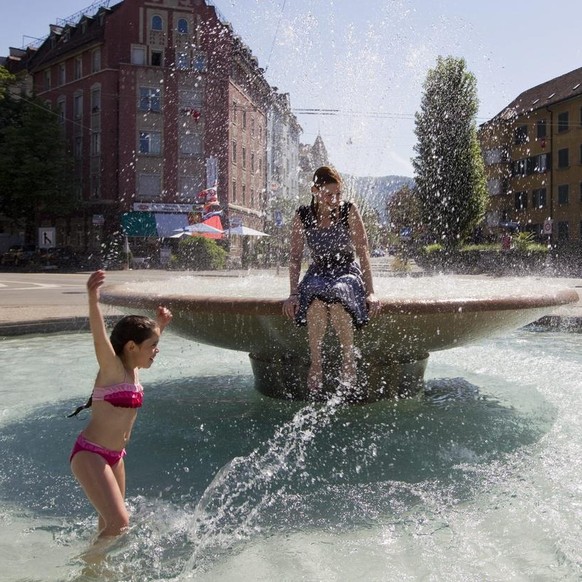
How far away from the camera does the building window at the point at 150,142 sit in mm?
42938

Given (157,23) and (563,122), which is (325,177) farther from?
(563,122)

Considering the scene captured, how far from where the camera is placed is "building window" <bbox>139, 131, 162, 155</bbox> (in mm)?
42938

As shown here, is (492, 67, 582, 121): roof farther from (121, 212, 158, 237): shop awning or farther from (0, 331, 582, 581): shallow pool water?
(0, 331, 582, 581): shallow pool water

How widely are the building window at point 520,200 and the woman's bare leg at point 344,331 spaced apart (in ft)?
175

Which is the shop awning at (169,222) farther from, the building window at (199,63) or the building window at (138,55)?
the building window at (138,55)

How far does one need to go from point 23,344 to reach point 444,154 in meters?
35.5

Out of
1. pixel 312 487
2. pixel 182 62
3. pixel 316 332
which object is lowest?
pixel 312 487

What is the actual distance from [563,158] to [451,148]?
14.0 meters

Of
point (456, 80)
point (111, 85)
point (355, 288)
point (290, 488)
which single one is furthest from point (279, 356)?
point (111, 85)

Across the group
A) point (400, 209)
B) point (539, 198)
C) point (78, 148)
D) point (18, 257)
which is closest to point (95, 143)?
point (78, 148)

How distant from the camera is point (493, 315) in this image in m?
4.91

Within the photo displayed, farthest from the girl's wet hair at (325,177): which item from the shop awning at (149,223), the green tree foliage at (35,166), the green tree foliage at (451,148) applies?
the green tree foliage at (35,166)

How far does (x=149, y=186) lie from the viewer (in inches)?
1694

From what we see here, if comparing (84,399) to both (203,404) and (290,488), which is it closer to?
(203,404)
